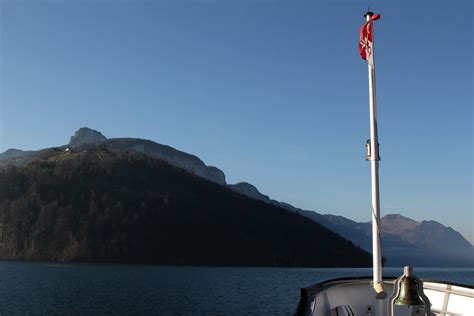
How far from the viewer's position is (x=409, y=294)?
12.8 meters

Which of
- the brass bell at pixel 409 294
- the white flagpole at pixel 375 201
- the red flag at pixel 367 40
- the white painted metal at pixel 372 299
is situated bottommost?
the white painted metal at pixel 372 299

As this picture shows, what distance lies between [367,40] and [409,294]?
9196 mm

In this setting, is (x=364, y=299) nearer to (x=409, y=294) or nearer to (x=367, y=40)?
(x=409, y=294)

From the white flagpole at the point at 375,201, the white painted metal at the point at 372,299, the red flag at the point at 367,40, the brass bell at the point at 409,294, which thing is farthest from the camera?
the red flag at the point at 367,40

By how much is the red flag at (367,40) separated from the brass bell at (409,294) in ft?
26.7

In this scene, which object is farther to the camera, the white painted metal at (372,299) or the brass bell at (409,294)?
the white painted metal at (372,299)

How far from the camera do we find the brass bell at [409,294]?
1272 cm

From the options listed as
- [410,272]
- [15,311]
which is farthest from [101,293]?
[410,272]

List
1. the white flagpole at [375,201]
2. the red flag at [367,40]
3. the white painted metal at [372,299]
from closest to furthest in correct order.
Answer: the white flagpole at [375,201]
the white painted metal at [372,299]
the red flag at [367,40]

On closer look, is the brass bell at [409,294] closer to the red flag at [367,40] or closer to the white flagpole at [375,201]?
the white flagpole at [375,201]

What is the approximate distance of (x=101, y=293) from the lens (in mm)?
103688

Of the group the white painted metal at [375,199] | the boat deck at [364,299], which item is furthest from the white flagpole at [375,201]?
the boat deck at [364,299]

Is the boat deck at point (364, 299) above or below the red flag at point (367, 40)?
below

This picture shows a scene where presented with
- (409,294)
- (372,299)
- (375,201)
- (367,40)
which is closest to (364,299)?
(372,299)
